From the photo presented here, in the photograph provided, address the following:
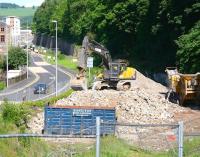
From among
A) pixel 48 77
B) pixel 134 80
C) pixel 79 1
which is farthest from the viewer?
pixel 79 1

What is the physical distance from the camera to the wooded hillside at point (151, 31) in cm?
6594

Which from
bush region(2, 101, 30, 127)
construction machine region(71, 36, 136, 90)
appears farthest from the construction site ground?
construction machine region(71, 36, 136, 90)

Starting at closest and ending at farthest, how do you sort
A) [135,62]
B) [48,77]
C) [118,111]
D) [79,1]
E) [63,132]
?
[63,132], [118,111], [135,62], [48,77], [79,1]

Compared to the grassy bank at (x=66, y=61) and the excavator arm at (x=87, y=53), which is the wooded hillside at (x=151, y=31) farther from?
the grassy bank at (x=66, y=61)

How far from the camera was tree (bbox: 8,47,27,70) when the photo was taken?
409 ft

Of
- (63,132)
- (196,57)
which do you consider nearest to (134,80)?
(196,57)

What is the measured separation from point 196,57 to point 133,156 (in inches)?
1536

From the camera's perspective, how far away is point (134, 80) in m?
56.2

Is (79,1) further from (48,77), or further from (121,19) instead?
(121,19)

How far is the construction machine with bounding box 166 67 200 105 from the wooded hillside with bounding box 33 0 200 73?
9.26 m

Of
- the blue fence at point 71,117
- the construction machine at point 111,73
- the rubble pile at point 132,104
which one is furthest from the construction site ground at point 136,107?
the construction machine at point 111,73

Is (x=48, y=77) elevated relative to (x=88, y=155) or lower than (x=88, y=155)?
lower

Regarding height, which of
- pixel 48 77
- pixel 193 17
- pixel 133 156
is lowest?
pixel 48 77

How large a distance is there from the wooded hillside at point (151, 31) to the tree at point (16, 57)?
14.8 m
